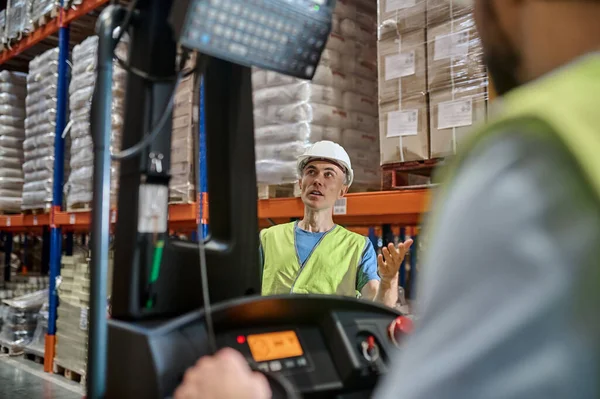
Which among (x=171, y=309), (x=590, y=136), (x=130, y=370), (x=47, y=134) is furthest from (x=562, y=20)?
(x=47, y=134)

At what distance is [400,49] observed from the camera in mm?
3141

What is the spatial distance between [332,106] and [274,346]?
112 inches

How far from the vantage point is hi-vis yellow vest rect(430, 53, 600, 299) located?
43 centimetres

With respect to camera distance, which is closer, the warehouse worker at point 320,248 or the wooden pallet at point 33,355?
the warehouse worker at point 320,248

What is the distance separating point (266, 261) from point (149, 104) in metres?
2.14

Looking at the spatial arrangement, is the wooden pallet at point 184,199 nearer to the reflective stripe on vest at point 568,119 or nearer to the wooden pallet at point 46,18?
the wooden pallet at point 46,18

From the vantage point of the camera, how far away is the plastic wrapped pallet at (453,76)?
2807mm

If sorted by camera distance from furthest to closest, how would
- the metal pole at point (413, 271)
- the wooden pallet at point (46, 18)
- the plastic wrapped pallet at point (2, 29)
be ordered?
the plastic wrapped pallet at point (2, 29) → the wooden pallet at point (46, 18) → the metal pole at point (413, 271)

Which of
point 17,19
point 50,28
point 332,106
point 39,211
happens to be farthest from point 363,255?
point 17,19

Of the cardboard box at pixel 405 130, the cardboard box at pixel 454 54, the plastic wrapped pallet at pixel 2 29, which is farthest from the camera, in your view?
the plastic wrapped pallet at pixel 2 29

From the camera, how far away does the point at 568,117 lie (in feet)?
1.48

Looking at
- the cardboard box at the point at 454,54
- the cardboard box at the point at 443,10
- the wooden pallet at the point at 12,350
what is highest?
the cardboard box at the point at 443,10

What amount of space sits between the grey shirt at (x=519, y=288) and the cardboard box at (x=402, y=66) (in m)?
2.67

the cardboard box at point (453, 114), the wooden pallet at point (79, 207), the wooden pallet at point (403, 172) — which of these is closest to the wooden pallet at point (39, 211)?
the wooden pallet at point (79, 207)
